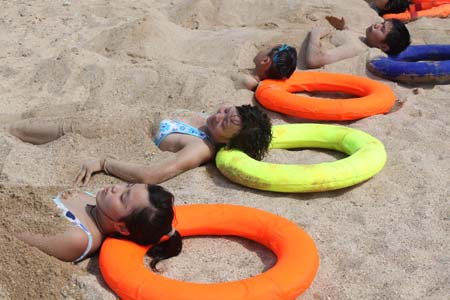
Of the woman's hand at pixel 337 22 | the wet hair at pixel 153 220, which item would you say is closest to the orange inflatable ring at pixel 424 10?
the woman's hand at pixel 337 22

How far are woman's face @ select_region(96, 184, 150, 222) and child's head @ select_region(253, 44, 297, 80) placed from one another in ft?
9.31

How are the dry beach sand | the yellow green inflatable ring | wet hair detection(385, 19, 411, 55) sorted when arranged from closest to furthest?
the dry beach sand < the yellow green inflatable ring < wet hair detection(385, 19, 411, 55)

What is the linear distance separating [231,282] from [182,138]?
1.83 meters

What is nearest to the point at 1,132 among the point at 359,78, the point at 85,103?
the point at 85,103

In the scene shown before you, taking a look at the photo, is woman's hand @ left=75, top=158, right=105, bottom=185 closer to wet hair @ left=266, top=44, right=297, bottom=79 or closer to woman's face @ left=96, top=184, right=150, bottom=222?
woman's face @ left=96, top=184, right=150, bottom=222

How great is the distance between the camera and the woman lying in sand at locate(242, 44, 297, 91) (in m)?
5.83

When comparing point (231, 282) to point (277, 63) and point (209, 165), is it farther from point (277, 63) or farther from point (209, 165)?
point (277, 63)

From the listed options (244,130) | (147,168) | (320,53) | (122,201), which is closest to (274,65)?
(320,53)

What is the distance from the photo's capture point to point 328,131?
487cm

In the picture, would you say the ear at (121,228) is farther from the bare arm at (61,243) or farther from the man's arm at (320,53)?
the man's arm at (320,53)

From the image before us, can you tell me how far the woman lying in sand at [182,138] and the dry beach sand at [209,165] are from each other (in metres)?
0.10

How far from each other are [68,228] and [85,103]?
7.73 ft

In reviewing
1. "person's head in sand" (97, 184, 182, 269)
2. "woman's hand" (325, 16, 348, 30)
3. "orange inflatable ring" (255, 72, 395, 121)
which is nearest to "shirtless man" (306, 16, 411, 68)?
"woman's hand" (325, 16, 348, 30)

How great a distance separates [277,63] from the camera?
5859 mm
